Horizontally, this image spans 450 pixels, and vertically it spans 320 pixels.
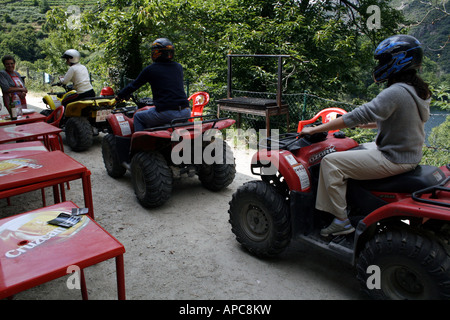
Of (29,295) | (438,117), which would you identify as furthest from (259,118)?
(29,295)

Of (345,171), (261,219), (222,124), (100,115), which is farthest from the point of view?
(100,115)

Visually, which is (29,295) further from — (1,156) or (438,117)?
(438,117)

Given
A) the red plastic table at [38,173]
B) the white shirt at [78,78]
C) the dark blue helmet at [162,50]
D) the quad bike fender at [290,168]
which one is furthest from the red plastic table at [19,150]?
the white shirt at [78,78]

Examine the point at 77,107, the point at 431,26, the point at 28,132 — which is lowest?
the point at 28,132

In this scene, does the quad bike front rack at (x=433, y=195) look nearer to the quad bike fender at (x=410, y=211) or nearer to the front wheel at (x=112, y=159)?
the quad bike fender at (x=410, y=211)

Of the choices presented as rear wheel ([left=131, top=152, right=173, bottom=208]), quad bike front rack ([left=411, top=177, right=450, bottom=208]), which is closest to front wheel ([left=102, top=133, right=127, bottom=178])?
rear wheel ([left=131, top=152, right=173, bottom=208])

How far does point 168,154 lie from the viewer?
4.77 meters

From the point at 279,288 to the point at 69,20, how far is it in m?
11.8

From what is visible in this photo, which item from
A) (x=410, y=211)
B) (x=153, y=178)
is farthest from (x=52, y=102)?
(x=410, y=211)

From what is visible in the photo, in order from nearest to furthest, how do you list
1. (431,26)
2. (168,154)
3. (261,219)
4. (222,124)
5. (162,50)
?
(261,219) < (222,124) < (162,50) < (168,154) < (431,26)

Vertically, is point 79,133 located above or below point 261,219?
above

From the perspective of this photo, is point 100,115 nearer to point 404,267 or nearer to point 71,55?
point 71,55

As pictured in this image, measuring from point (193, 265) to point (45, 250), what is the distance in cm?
146

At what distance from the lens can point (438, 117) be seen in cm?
536
